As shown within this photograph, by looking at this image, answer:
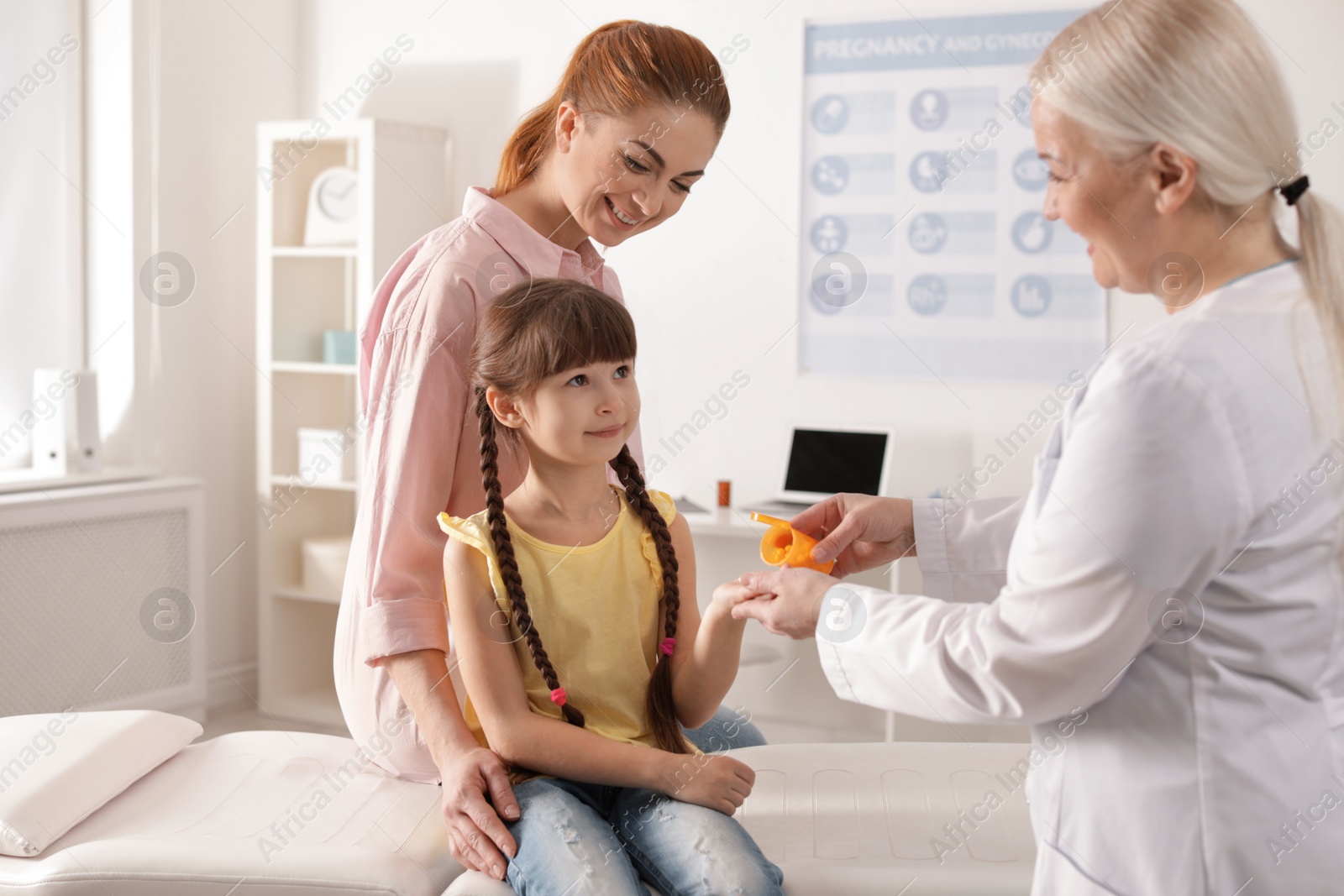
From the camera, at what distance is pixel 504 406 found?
1.35 metres

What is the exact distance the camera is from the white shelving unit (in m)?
3.48

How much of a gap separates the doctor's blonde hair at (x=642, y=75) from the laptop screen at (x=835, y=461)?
5.89 ft

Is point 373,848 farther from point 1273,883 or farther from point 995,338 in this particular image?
point 995,338

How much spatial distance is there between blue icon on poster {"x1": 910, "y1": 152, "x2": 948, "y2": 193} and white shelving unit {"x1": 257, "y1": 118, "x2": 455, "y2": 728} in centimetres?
153

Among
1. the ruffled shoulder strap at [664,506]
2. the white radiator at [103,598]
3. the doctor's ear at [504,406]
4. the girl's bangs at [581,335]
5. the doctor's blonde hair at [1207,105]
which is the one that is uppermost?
the doctor's blonde hair at [1207,105]

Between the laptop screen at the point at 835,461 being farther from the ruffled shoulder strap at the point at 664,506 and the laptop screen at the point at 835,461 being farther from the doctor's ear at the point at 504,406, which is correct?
the doctor's ear at the point at 504,406

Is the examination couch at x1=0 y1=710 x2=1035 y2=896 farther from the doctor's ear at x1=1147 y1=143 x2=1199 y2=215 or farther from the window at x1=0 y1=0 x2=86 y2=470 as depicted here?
the window at x1=0 y1=0 x2=86 y2=470

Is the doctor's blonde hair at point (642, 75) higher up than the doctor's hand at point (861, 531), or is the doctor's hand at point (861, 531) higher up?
the doctor's blonde hair at point (642, 75)

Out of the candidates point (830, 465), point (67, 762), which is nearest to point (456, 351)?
point (67, 762)

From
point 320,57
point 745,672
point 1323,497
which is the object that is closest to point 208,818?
point 1323,497

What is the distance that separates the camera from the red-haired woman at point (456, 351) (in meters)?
1.33

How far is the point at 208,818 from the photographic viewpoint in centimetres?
142

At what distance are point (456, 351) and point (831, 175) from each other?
7.36 feet

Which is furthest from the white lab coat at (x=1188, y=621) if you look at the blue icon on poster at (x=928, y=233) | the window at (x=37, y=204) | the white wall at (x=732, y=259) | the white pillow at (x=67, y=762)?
the window at (x=37, y=204)
